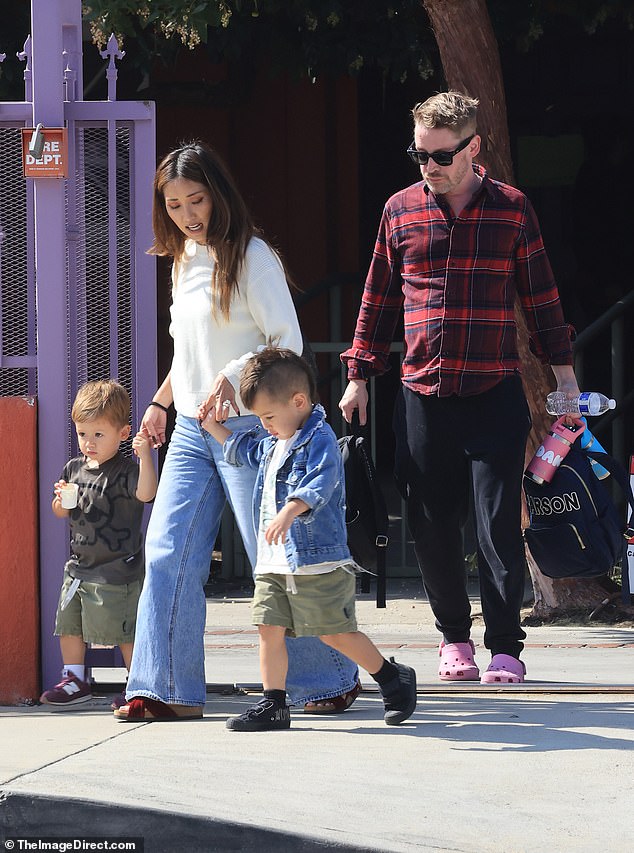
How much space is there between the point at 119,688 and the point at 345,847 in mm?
2173

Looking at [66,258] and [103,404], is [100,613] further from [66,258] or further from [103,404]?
[66,258]

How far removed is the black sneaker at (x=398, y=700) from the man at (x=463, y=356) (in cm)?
67

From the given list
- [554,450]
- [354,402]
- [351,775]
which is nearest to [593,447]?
[554,450]

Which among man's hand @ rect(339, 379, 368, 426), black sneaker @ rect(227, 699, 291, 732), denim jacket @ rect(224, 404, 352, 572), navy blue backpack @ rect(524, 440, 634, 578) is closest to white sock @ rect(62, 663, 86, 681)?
black sneaker @ rect(227, 699, 291, 732)

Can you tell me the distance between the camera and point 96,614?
5055 mm

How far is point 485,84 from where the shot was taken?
7137mm

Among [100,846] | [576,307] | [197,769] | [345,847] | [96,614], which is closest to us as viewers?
[345,847]

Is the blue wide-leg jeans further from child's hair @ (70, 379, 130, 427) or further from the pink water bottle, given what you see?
the pink water bottle

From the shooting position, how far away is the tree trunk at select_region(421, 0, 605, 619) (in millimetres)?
7078

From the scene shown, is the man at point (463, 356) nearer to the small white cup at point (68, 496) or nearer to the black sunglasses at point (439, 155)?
the black sunglasses at point (439, 155)

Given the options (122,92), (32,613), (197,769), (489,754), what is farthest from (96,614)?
(122,92)

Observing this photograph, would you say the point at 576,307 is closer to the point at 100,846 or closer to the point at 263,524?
the point at 263,524

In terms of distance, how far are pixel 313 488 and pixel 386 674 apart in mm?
661

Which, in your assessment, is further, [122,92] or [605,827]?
[122,92]
